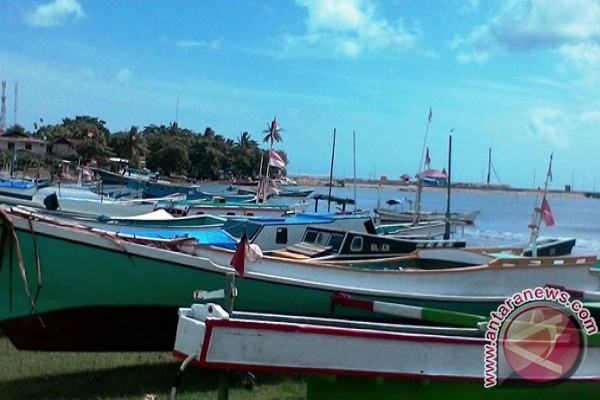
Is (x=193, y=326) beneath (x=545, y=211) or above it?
beneath

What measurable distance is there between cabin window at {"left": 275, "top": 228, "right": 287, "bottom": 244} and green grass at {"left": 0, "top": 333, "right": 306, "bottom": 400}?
8030 mm

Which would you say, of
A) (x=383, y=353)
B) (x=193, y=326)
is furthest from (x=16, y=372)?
(x=383, y=353)

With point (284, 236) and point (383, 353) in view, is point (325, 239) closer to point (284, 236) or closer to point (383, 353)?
point (284, 236)

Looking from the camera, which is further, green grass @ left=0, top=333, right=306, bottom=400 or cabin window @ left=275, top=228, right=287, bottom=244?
cabin window @ left=275, top=228, right=287, bottom=244

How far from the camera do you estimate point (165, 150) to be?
351ft

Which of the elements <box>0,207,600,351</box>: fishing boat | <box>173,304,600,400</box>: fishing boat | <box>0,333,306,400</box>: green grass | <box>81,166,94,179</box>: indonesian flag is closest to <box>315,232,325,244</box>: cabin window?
<box>0,207,600,351</box>: fishing boat

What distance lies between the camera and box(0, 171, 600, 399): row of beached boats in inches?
261

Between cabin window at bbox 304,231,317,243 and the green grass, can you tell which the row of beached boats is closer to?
the green grass

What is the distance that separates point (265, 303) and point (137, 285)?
1.79 metres

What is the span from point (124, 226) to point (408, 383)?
1381cm

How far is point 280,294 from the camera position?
10.4m

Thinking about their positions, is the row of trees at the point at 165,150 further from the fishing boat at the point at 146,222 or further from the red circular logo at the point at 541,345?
the red circular logo at the point at 541,345

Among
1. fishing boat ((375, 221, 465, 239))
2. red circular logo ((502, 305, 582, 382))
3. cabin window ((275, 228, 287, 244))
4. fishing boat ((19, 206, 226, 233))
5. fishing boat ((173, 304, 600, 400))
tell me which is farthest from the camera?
fishing boat ((375, 221, 465, 239))

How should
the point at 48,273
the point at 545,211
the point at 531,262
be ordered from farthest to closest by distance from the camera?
the point at 545,211 < the point at 531,262 < the point at 48,273
